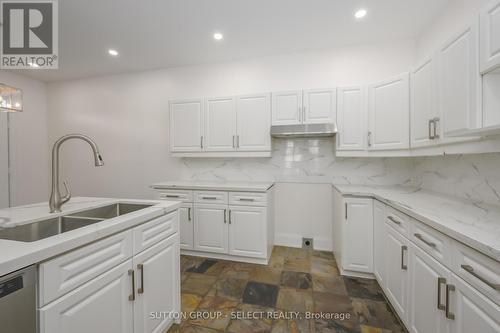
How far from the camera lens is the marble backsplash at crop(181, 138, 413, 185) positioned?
2.62m

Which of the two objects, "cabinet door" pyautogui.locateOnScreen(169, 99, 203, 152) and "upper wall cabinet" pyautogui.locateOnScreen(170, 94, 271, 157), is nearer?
"upper wall cabinet" pyautogui.locateOnScreen(170, 94, 271, 157)

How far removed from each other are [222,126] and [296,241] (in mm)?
1960

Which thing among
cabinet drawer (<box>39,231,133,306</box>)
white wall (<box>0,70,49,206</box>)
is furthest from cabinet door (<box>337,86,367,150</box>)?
white wall (<box>0,70,49,206</box>)

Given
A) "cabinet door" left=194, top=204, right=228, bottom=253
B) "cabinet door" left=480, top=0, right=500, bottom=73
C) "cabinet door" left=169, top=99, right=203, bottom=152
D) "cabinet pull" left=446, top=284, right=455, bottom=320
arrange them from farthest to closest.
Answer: "cabinet door" left=169, top=99, right=203, bottom=152 → "cabinet door" left=194, top=204, right=228, bottom=253 → "cabinet door" left=480, top=0, right=500, bottom=73 → "cabinet pull" left=446, top=284, right=455, bottom=320

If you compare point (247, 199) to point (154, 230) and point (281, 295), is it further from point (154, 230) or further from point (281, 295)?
point (154, 230)

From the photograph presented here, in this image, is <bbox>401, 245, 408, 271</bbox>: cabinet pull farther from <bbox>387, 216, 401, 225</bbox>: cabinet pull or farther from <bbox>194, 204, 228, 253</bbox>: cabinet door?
<bbox>194, 204, 228, 253</bbox>: cabinet door

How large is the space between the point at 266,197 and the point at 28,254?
1978 millimetres

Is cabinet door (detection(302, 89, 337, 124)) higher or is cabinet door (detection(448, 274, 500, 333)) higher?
cabinet door (detection(302, 89, 337, 124))

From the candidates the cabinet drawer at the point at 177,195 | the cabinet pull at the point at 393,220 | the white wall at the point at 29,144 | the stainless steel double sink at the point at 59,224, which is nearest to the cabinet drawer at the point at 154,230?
the stainless steel double sink at the point at 59,224

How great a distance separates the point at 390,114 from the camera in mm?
2152

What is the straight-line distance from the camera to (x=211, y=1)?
191 centimetres

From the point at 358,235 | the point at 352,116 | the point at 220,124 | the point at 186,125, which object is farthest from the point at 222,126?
the point at 358,235

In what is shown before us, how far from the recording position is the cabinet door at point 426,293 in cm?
105

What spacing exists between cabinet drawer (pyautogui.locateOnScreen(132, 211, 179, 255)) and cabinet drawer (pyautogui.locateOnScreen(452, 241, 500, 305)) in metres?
1.61
